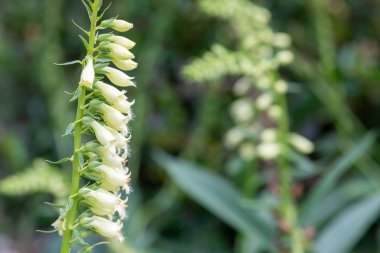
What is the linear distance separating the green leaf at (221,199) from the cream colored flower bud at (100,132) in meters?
1.51

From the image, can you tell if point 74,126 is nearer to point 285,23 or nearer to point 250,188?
point 250,188

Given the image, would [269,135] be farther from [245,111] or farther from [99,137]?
[99,137]

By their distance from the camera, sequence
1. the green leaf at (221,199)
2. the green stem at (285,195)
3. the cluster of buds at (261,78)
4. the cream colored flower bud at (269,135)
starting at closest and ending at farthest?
the green stem at (285,195), the cluster of buds at (261,78), the cream colored flower bud at (269,135), the green leaf at (221,199)

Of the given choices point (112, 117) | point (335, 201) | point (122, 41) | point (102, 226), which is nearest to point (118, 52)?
point (122, 41)

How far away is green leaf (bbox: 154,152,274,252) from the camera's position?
288 centimetres

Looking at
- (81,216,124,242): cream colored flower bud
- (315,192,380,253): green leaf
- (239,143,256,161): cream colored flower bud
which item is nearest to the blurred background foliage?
(315,192,380,253): green leaf

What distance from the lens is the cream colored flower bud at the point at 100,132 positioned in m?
1.35

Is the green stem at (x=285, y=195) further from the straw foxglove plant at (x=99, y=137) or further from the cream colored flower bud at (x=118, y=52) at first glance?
the cream colored flower bud at (x=118, y=52)

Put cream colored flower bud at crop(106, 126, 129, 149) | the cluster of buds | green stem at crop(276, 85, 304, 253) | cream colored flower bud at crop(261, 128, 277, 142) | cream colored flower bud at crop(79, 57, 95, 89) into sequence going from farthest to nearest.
Result: cream colored flower bud at crop(261, 128, 277, 142) < the cluster of buds < green stem at crop(276, 85, 304, 253) < cream colored flower bud at crop(106, 126, 129, 149) < cream colored flower bud at crop(79, 57, 95, 89)

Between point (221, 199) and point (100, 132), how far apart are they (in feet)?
5.99

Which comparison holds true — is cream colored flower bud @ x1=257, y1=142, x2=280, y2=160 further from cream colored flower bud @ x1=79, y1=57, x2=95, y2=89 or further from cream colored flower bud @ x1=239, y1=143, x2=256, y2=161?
cream colored flower bud @ x1=79, y1=57, x2=95, y2=89

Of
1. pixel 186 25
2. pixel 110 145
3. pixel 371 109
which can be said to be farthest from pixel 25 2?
pixel 110 145

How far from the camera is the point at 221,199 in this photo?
10.3 feet

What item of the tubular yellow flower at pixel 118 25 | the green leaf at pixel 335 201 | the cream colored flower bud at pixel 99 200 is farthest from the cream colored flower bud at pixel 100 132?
the green leaf at pixel 335 201
